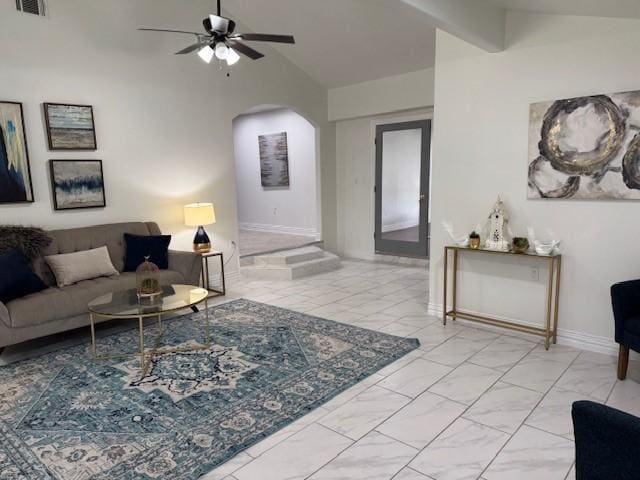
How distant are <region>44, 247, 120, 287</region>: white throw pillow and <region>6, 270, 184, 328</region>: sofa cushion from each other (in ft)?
0.23

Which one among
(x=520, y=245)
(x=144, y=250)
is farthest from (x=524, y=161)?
(x=144, y=250)

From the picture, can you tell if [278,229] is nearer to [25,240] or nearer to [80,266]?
[80,266]

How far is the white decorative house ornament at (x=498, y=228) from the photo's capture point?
364 centimetres

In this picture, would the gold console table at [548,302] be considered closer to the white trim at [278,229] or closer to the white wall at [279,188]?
the white trim at [278,229]

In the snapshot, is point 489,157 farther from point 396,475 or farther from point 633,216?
point 396,475

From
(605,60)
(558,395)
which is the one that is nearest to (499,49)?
(605,60)

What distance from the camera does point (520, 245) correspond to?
11.5 ft

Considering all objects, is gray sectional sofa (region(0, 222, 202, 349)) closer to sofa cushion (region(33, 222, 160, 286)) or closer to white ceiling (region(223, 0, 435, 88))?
sofa cushion (region(33, 222, 160, 286))

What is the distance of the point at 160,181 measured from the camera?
16.5 feet

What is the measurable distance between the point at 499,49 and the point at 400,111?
2.77 m

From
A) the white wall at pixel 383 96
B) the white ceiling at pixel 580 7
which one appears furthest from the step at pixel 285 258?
the white ceiling at pixel 580 7

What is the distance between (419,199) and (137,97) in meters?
3.98

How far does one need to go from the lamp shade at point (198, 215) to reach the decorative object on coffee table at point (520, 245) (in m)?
3.25

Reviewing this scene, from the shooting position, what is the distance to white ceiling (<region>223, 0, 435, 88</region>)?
491 cm
